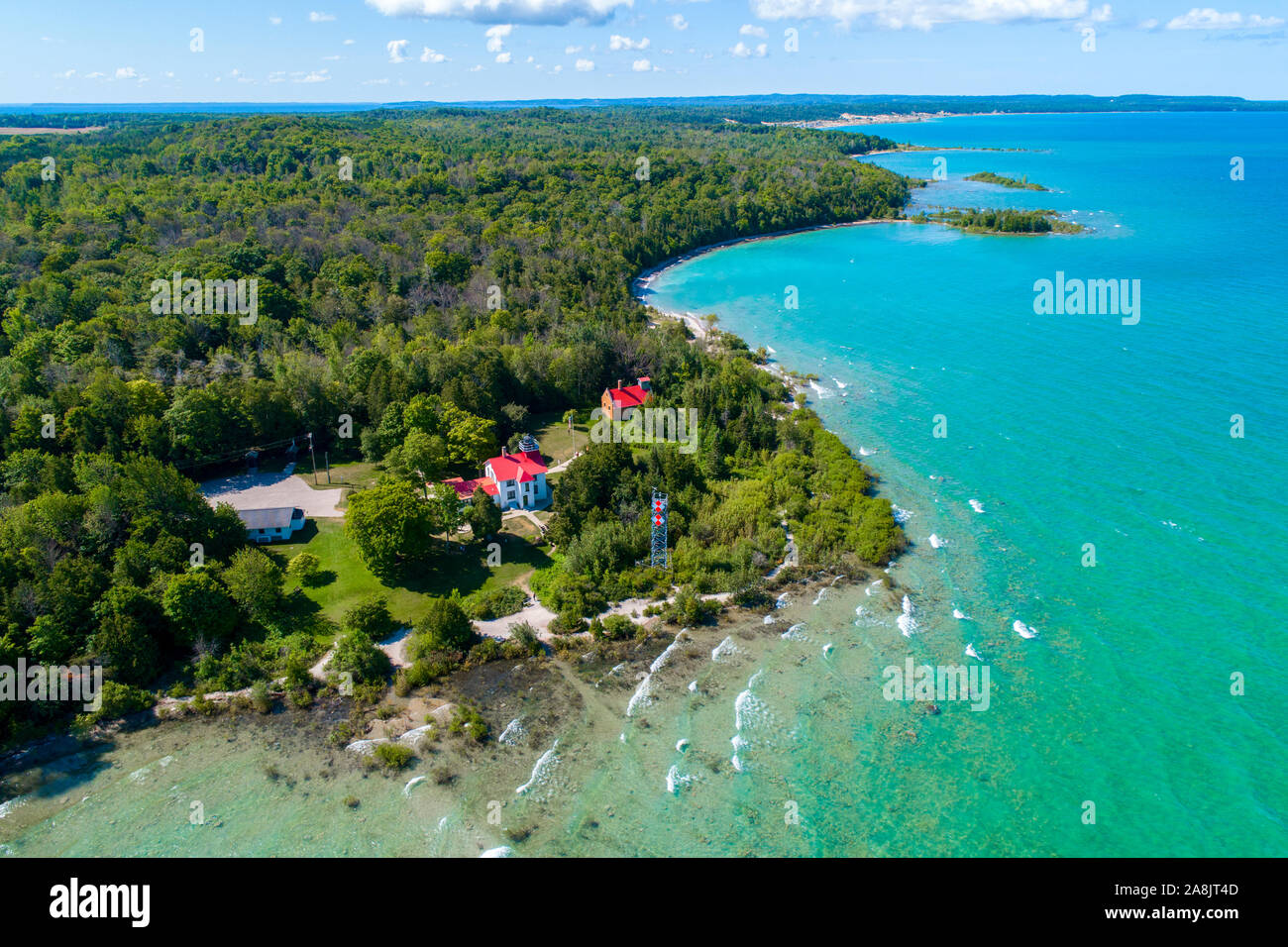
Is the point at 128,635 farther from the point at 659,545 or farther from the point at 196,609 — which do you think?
the point at 659,545

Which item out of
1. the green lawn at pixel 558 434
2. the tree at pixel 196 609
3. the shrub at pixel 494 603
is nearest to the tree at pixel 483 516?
the shrub at pixel 494 603

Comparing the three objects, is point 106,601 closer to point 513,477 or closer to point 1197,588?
point 513,477

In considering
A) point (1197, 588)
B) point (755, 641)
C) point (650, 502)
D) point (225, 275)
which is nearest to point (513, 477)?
point (650, 502)

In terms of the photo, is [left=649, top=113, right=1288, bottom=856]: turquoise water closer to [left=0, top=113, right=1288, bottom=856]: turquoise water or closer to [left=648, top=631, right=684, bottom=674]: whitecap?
[left=0, top=113, right=1288, bottom=856]: turquoise water

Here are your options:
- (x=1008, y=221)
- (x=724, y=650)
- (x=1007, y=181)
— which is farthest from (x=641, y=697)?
(x=1007, y=181)

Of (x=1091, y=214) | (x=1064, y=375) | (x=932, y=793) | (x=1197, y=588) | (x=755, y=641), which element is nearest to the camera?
(x=932, y=793)

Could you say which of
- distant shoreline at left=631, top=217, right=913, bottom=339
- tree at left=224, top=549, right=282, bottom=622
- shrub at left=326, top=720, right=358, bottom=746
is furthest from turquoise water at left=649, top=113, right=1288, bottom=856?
tree at left=224, top=549, right=282, bottom=622
